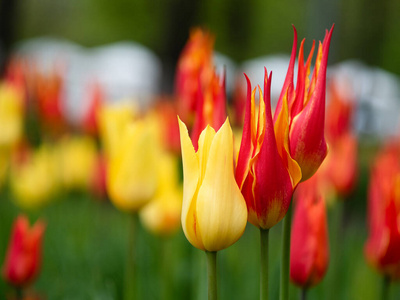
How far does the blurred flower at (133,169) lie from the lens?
1417 mm

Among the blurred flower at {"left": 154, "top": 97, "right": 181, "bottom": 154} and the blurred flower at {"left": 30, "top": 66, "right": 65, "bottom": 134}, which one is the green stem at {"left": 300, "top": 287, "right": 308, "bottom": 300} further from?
the blurred flower at {"left": 30, "top": 66, "right": 65, "bottom": 134}

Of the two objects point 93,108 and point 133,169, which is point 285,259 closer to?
point 133,169

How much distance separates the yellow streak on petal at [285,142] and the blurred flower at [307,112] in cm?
1

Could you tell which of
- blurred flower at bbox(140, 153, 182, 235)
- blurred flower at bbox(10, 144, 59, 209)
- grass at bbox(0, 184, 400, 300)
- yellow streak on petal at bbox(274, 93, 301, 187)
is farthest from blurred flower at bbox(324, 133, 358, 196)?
blurred flower at bbox(10, 144, 59, 209)

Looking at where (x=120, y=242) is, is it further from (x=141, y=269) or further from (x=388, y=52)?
(x=388, y=52)

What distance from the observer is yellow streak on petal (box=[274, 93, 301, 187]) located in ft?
2.57

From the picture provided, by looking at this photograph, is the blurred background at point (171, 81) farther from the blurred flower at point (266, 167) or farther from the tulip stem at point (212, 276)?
the tulip stem at point (212, 276)

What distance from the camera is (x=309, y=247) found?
3.83 feet

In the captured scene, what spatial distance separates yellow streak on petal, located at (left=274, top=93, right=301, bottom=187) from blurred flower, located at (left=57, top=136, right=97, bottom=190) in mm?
2868

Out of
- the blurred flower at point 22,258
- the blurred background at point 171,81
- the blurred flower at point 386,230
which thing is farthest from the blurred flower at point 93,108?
the blurred flower at point 386,230

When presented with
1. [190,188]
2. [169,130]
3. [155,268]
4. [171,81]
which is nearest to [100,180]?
[169,130]

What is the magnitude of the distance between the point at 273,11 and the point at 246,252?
13.7 meters

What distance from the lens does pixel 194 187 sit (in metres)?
0.82

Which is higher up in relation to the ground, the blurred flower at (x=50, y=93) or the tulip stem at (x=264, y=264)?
the blurred flower at (x=50, y=93)
